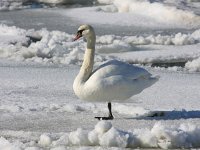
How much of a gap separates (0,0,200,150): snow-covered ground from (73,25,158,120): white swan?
207mm

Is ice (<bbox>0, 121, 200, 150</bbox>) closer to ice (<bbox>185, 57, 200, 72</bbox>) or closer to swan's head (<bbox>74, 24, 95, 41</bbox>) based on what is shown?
swan's head (<bbox>74, 24, 95, 41</bbox>)

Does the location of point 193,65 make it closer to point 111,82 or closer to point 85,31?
point 85,31

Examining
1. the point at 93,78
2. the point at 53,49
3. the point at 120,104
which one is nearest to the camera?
the point at 93,78

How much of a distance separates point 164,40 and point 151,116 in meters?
5.48

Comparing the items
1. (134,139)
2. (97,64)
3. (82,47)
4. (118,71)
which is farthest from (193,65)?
(134,139)

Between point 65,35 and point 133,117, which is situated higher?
point 133,117

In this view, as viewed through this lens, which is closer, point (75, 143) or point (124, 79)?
point (75, 143)

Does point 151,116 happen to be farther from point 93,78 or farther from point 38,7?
point 38,7

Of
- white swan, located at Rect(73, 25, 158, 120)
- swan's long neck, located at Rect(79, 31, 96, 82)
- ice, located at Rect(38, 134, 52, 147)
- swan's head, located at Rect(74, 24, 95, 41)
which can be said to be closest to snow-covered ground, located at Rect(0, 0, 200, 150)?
ice, located at Rect(38, 134, 52, 147)

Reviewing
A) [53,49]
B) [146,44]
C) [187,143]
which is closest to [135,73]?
[187,143]

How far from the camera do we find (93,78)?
18.2ft

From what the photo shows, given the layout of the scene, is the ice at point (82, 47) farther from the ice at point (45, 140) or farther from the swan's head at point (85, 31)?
the ice at point (45, 140)

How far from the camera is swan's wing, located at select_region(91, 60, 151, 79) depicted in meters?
5.57

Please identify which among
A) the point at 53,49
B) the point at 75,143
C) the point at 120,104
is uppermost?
the point at 75,143
